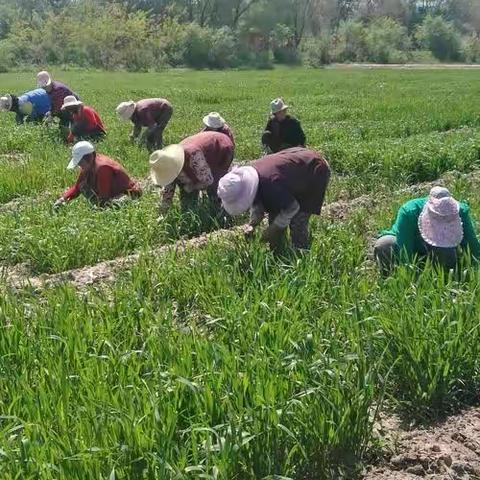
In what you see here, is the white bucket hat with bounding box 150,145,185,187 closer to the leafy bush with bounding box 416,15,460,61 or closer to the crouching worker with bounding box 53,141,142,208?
the crouching worker with bounding box 53,141,142,208

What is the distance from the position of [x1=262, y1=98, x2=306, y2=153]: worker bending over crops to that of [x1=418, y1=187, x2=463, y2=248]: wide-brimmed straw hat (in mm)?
Answer: 4504

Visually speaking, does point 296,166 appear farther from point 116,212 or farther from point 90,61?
point 90,61

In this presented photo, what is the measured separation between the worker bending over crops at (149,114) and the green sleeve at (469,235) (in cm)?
699

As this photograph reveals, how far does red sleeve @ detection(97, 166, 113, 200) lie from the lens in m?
7.16

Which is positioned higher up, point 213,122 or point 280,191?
point 213,122

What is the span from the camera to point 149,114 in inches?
433

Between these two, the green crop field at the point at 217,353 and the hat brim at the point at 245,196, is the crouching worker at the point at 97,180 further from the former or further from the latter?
the hat brim at the point at 245,196

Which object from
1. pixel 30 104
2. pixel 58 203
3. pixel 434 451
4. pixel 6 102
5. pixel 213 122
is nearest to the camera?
pixel 434 451

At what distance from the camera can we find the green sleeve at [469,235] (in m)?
4.64

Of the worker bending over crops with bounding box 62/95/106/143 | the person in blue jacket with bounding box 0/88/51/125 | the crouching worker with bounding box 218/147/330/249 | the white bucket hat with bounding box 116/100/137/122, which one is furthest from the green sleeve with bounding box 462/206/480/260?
the person in blue jacket with bounding box 0/88/51/125

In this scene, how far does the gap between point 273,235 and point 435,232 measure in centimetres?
125

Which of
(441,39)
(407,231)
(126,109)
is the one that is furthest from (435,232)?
(441,39)

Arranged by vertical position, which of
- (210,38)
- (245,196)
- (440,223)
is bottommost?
(440,223)

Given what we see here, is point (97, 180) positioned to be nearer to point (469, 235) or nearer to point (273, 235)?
point (273, 235)
